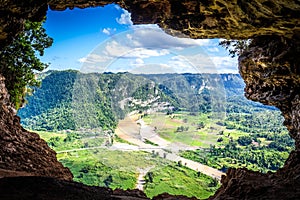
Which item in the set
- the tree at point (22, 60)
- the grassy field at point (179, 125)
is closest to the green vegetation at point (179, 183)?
the grassy field at point (179, 125)

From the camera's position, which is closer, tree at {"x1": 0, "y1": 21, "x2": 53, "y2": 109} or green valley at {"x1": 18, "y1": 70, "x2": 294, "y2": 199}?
tree at {"x1": 0, "y1": 21, "x2": 53, "y2": 109}

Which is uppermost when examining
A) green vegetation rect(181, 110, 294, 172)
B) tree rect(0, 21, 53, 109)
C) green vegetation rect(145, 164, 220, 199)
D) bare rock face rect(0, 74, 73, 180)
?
tree rect(0, 21, 53, 109)

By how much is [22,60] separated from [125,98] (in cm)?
6281

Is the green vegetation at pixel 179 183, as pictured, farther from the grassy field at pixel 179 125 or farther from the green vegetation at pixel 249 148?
the grassy field at pixel 179 125

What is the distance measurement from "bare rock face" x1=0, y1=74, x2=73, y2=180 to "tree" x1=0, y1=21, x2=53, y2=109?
→ 174 inches

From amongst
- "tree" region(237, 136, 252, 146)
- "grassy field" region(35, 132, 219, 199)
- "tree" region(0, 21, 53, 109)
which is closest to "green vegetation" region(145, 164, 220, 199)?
"grassy field" region(35, 132, 219, 199)

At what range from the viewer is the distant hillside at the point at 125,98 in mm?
89000

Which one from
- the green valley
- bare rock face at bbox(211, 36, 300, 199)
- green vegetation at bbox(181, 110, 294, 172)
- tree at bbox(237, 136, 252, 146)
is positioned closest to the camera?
bare rock face at bbox(211, 36, 300, 199)

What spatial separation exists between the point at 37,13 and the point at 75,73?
6504 inches

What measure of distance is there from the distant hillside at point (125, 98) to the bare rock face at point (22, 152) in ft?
149

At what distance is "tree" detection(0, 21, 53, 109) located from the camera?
81.0ft

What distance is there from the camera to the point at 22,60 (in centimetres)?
2580

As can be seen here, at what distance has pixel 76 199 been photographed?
10.8 metres

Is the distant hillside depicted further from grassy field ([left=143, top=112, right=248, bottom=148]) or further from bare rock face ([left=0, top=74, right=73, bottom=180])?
bare rock face ([left=0, top=74, right=73, bottom=180])
